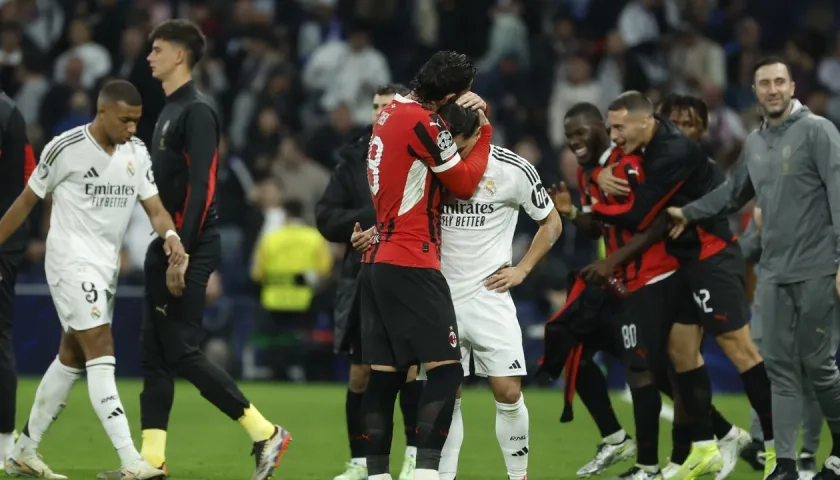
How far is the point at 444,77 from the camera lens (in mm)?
6723

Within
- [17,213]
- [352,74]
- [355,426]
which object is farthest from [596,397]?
[352,74]

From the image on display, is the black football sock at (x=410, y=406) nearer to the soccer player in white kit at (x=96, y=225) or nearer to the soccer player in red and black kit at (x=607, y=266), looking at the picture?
the soccer player in red and black kit at (x=607, y=266)

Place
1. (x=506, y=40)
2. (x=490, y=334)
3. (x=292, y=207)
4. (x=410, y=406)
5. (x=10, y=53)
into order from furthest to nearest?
1. (x=506, y=40)
2. (x=10, y=53)
3. (x=292, y=207)
4. (x=410, y=406)
5. (x=490, y=334)

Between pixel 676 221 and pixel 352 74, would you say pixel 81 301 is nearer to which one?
pixel 676 221

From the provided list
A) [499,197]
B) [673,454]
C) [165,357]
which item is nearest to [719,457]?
[673,454]

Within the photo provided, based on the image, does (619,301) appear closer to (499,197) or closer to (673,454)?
(673,454)

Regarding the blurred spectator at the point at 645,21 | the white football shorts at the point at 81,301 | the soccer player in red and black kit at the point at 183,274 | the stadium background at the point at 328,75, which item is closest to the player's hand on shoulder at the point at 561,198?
the soccer player in red and black kit at the point at 183,274

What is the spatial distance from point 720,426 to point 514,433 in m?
2.29

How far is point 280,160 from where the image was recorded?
16.5 meters

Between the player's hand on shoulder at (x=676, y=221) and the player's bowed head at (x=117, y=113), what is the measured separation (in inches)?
127

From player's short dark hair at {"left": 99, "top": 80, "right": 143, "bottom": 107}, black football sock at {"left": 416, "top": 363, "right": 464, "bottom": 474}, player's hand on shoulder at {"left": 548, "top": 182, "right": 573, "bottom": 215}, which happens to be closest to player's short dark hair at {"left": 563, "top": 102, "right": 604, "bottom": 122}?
player's hand on shoulder at {"left": 548, "top": 182, "right": 573, "bottom": 215}

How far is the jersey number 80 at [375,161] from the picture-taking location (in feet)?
22.1

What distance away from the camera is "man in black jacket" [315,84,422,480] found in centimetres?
830

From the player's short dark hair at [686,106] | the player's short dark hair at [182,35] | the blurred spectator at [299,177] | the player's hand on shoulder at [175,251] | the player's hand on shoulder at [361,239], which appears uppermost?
the player's short dark hair at [182,35]
